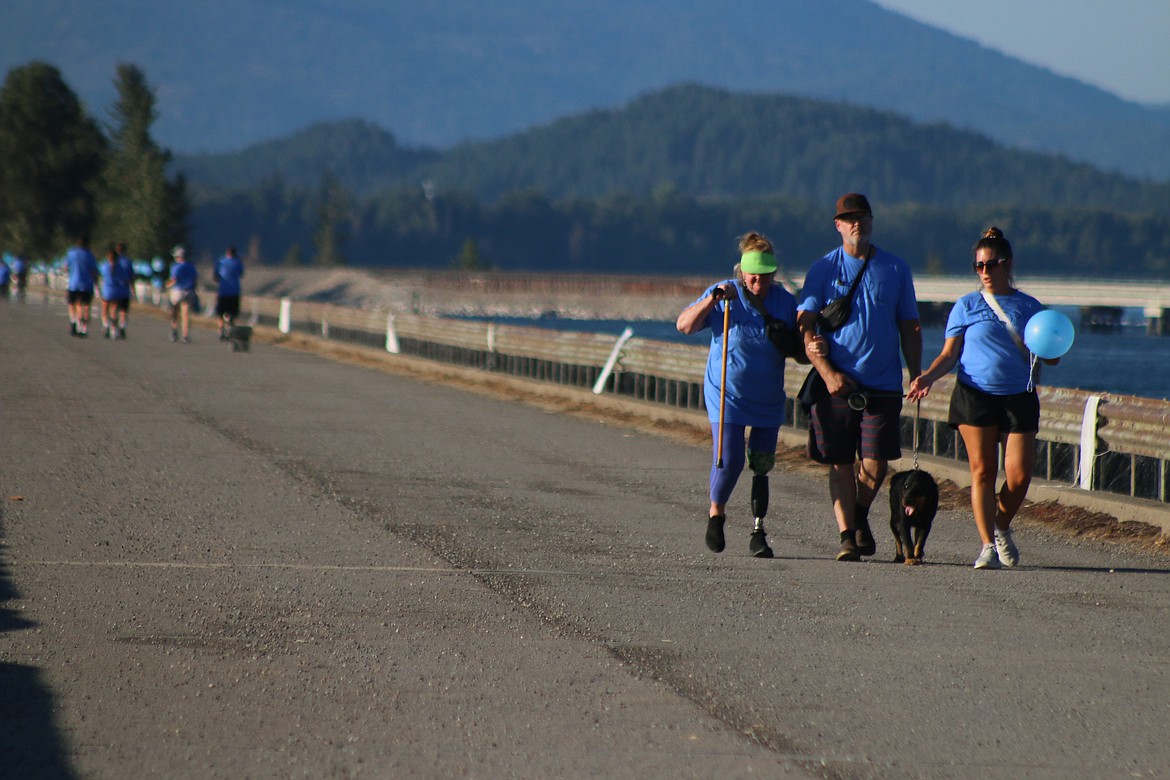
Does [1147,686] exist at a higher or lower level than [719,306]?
lower

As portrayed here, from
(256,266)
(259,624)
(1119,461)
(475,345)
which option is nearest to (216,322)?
(475,345)

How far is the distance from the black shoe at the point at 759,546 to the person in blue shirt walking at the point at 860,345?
1.94ft

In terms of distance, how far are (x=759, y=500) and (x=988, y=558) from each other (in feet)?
4.16

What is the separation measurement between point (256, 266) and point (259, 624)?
7518 inches

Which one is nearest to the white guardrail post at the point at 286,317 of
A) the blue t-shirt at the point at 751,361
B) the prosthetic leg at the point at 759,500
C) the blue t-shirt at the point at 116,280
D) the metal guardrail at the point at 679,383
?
the metal guardrail at the point at 679,383

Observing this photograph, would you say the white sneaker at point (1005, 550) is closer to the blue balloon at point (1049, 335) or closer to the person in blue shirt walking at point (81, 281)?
the blue balloon at point (1049, 335)

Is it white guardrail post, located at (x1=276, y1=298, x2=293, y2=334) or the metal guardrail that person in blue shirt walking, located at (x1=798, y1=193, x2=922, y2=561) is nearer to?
the metal guardrail

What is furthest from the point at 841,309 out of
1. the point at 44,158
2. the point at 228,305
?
the point at 44,158

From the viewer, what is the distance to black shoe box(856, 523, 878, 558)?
843cm

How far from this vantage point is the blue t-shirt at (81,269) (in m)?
31.0

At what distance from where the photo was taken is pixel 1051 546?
9312 millimetres

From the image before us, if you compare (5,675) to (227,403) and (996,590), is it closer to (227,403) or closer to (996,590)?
(996,590)

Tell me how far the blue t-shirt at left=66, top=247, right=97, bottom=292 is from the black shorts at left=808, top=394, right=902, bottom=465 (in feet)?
83.0

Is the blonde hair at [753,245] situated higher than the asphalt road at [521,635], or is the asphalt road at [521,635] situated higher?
the blonde hair at [753,245]
